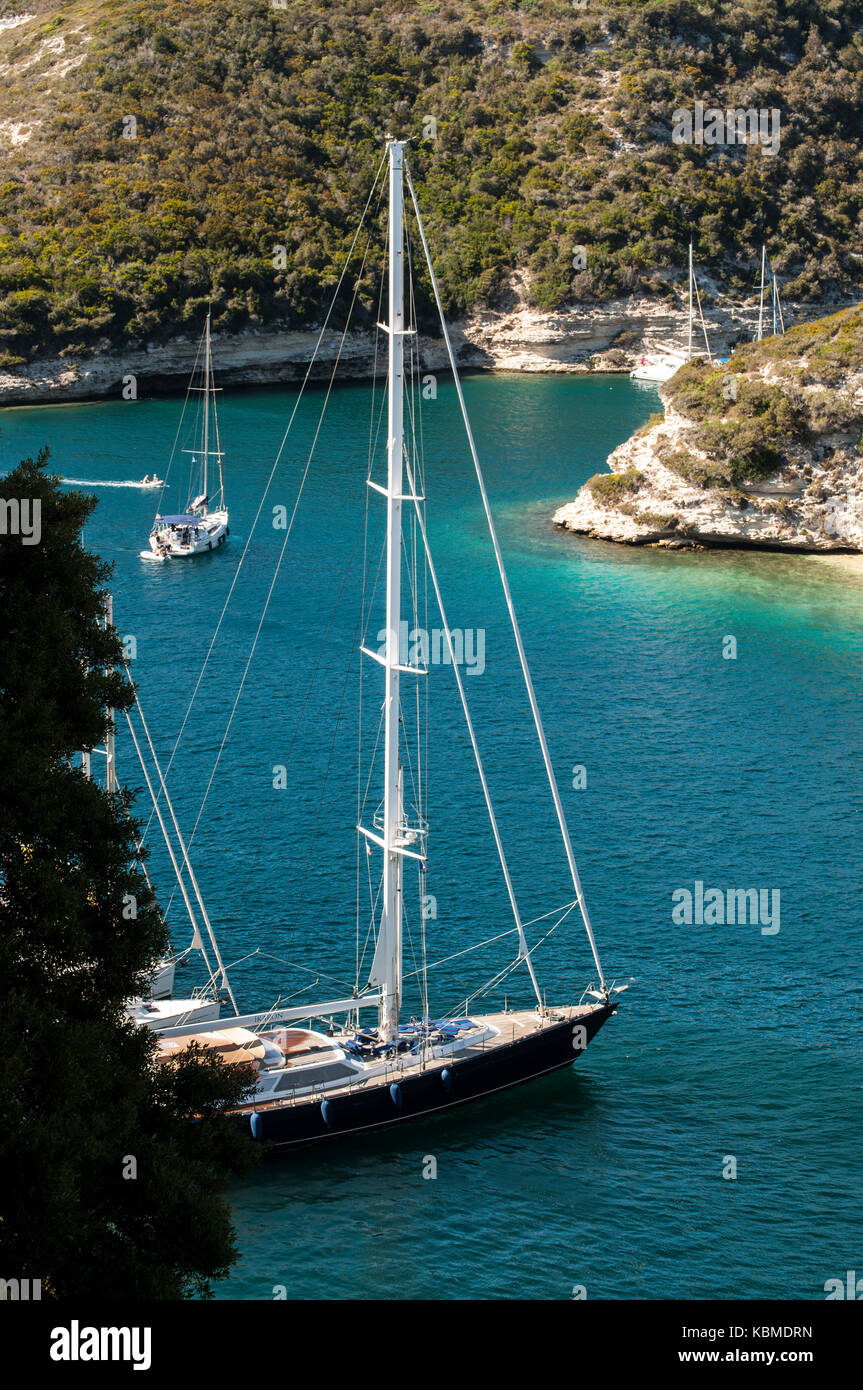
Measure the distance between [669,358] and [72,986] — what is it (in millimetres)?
122982

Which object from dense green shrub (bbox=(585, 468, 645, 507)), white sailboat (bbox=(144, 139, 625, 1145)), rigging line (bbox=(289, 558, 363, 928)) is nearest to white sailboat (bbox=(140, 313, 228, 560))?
rigging line (bbox=(289, 558, 363, 928))

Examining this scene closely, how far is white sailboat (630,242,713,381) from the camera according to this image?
427ft

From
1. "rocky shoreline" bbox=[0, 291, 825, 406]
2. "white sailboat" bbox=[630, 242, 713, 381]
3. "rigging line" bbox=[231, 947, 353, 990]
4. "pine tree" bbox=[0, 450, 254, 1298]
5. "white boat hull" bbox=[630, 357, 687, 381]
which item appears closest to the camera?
"pine tree" bbox=[0, 450, 254, 1298]

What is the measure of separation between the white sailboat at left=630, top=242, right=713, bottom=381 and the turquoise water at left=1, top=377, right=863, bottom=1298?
49447 millimetres

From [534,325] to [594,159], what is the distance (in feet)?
71.9

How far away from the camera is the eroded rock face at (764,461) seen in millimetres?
74750

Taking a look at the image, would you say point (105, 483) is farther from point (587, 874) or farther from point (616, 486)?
point (587, 874)

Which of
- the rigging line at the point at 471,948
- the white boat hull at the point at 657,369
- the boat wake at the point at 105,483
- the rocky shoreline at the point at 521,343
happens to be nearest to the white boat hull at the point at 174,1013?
the rigging line at the point at 471,948

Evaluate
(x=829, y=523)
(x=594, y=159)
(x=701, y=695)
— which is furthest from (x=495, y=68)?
(x=701, y=695)

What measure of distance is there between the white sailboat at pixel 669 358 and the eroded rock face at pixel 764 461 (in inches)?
1984

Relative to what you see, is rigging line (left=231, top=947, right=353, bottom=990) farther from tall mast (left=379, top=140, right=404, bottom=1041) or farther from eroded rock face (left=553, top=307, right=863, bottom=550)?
eroded rock face (left=553, top=307, right=863, bottom=550)

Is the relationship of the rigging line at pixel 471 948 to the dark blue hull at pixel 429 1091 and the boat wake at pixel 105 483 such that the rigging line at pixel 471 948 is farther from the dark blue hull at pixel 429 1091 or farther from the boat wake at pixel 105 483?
the boat wake at pixel 105 483

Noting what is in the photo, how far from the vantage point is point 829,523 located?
75.2m
